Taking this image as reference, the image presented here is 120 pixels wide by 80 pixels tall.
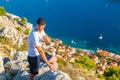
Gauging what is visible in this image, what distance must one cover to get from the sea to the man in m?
102

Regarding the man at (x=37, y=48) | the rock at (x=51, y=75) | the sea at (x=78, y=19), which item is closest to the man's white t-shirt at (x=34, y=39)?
the man at (x=37, y=48)

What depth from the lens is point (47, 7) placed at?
164 m

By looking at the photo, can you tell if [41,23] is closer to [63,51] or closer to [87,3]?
[63,51]

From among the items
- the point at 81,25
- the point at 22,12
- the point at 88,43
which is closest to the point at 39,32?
the point at 88,43

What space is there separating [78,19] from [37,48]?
135m

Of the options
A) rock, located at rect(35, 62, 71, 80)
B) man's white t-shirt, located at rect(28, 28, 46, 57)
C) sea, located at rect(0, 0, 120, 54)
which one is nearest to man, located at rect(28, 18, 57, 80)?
man's white t-shirt, located at rect(28, 28, 46, 57)

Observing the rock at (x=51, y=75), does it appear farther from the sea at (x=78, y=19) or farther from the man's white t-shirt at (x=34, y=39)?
the sea at (x=78, y=19)

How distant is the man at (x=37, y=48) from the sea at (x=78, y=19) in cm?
10215

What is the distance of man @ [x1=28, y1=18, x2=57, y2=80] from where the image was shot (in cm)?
891

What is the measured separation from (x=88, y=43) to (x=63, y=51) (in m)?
30.7

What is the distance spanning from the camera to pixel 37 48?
898 cm

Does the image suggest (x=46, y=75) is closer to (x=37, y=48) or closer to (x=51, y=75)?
(x=51, y=75)

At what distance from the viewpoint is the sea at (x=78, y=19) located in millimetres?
118031

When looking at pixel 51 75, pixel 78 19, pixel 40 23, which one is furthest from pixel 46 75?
pixel 78 19
